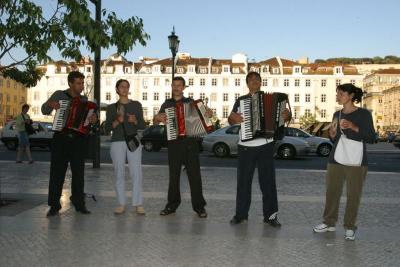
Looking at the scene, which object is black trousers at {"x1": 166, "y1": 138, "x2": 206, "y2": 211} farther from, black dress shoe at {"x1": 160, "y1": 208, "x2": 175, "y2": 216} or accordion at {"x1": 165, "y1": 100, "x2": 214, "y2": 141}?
accordion at {"x1": 165, "y1": 100, "x2": 214, "y2": 141}

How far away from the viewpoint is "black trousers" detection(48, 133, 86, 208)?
7.57 meters

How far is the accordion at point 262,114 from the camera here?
697 centimetres

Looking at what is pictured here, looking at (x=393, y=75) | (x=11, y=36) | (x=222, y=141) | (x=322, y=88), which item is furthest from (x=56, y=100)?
(x=393, y=75)

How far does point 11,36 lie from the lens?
8.10m

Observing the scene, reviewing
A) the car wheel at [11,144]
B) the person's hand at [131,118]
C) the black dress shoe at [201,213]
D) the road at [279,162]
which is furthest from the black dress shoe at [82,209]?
the car wheel at [11,144]

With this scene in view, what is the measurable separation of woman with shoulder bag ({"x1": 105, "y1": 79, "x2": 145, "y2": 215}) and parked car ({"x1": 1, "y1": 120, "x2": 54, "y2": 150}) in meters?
19.7

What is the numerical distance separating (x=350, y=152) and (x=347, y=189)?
1.44 feet

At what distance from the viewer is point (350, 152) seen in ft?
20.9

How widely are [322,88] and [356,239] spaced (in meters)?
108

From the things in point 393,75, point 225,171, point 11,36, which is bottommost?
point 225,171

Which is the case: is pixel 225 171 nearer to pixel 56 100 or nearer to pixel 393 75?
pixel 56 100

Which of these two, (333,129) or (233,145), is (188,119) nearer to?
(333,129)

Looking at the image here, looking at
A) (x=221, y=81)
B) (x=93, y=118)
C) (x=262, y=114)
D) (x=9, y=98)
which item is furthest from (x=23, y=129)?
(x=9, y=98)

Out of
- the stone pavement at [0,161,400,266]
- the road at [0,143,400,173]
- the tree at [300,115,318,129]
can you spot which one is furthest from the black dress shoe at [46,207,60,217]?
the tree at [300,115,318,129]
